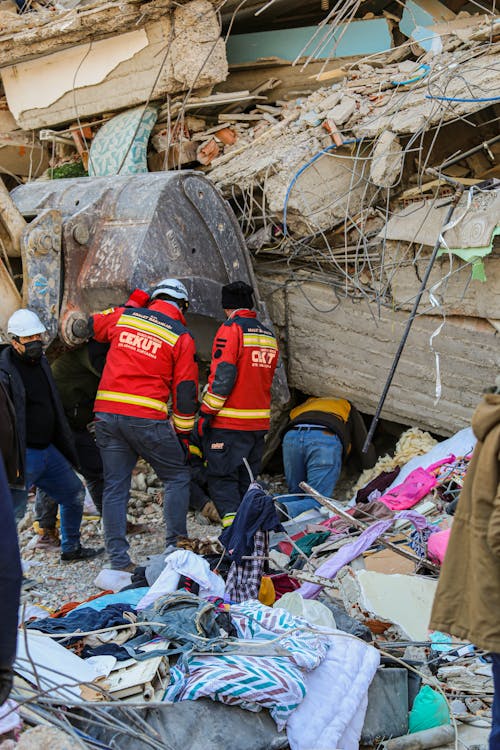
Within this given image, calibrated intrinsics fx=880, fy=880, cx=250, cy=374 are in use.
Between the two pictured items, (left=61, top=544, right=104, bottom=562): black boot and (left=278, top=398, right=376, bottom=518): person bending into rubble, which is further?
(left=278, top=398, right=376, bottom=518): person bending into rubble

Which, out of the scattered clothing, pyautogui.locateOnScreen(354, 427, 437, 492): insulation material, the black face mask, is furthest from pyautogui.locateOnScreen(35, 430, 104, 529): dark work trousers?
pyautogui.locateOnScreen(354, 427, 437, 492): insulation material

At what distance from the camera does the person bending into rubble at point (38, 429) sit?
5.33 meters

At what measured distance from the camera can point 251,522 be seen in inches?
184

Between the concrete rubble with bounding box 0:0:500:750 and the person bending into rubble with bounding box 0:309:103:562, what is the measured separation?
0.35m

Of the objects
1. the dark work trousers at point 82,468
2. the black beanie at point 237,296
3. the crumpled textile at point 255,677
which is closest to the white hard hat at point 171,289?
the black beanie at point 237,296

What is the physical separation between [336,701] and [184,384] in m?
2.84

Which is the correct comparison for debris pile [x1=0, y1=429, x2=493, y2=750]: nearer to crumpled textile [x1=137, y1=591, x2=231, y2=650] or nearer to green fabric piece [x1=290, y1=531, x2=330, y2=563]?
crumpled textile [x1=137, y1=591, x2=231, y2=650]

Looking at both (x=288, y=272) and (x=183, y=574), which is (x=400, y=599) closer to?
(x=183, y=574)

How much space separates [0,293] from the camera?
578 cm

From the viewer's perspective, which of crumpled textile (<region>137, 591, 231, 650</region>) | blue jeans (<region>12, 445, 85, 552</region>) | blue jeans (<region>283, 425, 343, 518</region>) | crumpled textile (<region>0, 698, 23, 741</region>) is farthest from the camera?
blue jeans (<region>283, 425, 343, 518</region>)

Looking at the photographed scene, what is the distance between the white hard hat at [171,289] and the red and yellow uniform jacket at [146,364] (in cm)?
14

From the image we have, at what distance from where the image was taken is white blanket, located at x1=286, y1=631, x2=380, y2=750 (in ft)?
11.0

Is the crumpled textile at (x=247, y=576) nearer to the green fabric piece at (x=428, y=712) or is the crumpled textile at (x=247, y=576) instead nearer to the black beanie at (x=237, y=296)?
the green fabric piece at (x=428, y=712)

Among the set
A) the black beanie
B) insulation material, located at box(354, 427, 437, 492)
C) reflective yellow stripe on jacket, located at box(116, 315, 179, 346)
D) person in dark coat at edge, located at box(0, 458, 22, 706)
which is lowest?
insulation material, located at box(354, 427, 437, 492)
